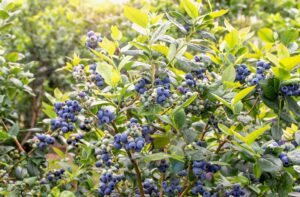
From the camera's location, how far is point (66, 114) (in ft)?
5.99

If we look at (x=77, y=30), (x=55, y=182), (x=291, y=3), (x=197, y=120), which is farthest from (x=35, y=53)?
(x=197, y=120)

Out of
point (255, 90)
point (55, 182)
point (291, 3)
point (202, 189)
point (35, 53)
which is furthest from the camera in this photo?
point (35, 53)

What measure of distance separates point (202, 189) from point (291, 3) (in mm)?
3865

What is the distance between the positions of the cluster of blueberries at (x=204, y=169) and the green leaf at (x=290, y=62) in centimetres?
46

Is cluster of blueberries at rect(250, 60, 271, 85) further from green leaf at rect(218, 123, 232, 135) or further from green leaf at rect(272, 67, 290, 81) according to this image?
green leaf at rect(218, 123, 232, 135)

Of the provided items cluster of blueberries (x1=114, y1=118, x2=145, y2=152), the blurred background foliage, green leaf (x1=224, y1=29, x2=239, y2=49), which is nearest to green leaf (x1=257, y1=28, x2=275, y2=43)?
green leaf (x1=224, y1=29, x2=239, y2=49)

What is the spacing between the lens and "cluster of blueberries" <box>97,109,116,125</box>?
1.73 metres

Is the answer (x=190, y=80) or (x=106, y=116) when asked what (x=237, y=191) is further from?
(x=106, y=116)

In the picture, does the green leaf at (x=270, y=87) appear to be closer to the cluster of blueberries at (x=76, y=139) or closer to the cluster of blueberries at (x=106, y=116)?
the cluster of blueberries at (x=106, y=116)

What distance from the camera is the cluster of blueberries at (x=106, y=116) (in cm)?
173

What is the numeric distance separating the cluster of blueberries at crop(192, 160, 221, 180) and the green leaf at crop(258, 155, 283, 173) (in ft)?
0.75

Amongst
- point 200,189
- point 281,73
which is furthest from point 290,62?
point 200,189

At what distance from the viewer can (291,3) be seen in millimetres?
5277

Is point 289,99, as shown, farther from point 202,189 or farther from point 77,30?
point 77,30
